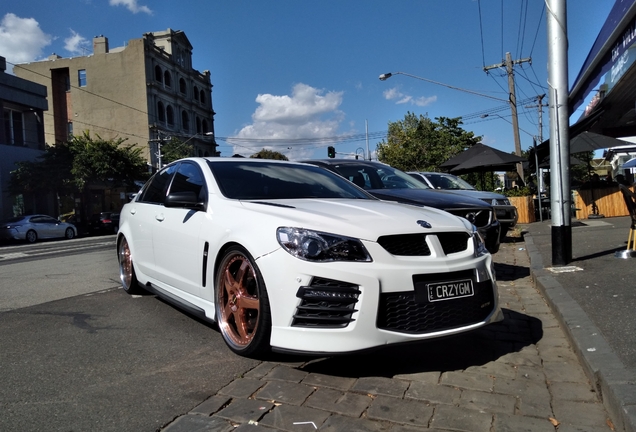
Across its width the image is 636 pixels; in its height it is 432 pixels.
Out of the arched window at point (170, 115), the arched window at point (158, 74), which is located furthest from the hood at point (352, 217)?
the arched window at point (170, 115)

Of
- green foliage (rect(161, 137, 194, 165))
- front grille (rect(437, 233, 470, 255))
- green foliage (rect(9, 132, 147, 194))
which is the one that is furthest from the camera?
green foliage (rect(161, 137, 194, 165))

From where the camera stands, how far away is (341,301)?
321cm

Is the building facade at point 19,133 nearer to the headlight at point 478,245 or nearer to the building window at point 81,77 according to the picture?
the building window at point 81,77

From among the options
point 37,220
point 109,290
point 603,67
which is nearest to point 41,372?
point 109,290

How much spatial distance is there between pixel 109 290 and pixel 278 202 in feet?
11.8

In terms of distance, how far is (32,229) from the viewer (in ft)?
84.3

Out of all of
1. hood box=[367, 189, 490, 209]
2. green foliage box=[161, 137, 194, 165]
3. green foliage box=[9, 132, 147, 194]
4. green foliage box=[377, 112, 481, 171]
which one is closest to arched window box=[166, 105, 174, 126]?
green foliage box=[161, 137, 194, 165]

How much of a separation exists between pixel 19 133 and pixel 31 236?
11137mm

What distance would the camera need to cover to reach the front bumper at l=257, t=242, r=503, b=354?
3199 millimetres

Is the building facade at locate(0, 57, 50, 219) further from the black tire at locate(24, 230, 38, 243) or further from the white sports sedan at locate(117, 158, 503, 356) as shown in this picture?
the white sports sedan at locate(117, 158, 503, 356)

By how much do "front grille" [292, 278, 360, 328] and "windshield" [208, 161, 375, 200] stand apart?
4.40 ft

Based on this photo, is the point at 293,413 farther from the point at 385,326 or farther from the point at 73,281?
the point at 73,281

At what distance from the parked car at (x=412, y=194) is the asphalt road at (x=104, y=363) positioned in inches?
127

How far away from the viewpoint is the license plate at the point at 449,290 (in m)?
3.38
